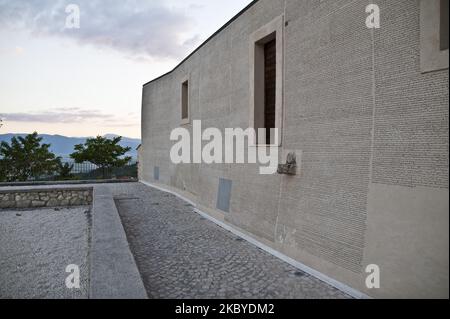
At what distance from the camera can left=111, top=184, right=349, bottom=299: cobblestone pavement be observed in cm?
426

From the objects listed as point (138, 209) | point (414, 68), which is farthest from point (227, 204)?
point (414, 68)

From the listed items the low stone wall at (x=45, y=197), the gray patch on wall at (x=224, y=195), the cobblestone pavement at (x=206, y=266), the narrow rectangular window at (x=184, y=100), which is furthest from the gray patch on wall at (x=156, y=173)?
the gray patch on wall at (x=224, y=195)

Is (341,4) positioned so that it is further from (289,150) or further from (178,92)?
(178,92)

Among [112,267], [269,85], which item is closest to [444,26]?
[269,85]

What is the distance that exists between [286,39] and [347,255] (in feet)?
12.4

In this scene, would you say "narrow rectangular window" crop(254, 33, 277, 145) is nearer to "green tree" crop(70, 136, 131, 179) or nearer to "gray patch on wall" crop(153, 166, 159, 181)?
"gray patch on wall" crop(153, 166, 159, 181)

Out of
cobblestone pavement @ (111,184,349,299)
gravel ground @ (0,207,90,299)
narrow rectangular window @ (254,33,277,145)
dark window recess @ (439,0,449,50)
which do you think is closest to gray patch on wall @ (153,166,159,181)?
gravel ground @ (0,207,90,299)

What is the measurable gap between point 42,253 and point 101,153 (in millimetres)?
20904

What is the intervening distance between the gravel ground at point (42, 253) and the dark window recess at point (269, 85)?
444cm

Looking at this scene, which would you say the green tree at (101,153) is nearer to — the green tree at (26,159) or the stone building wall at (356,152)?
the green tree at (26,159)

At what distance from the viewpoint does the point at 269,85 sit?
6.76 m

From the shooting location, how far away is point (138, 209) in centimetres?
1013

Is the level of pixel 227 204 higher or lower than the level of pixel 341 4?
lower

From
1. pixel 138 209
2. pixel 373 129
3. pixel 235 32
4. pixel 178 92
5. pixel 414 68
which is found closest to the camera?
pixel 414 68
